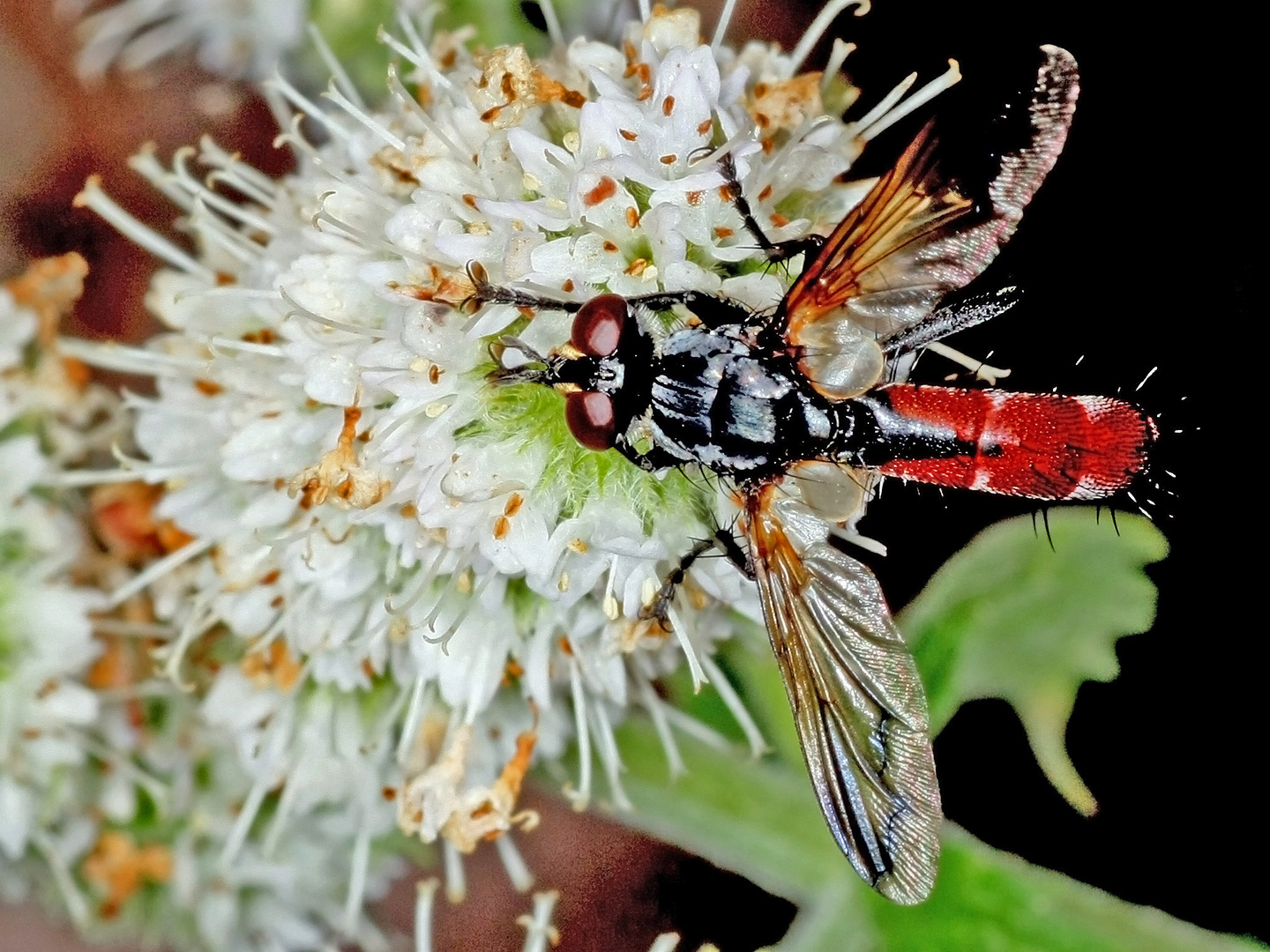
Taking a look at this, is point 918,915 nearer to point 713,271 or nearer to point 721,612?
point 721,612

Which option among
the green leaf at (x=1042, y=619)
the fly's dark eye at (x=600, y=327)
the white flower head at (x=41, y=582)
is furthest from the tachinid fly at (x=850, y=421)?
the white flower head at (x=41, y=582)

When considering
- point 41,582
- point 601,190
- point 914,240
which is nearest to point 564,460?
point 601,190

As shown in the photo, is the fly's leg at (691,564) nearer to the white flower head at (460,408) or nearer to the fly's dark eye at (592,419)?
the white flower head at (460,408)

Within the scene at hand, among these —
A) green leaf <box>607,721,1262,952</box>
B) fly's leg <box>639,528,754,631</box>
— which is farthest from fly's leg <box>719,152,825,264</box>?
green leaf <box>607,721,1262,952</box>

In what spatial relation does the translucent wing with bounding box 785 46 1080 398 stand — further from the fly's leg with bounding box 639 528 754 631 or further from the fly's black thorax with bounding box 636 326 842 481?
the fly's leg with bounding box 639 528 754 631

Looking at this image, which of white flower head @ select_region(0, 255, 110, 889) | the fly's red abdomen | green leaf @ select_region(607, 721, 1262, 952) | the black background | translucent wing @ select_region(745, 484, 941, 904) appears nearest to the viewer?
translucent wing @ select_region(745, 484, 941, 904)

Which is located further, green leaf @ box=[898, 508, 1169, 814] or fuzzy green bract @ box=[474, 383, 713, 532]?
green leaf @ box=[898, 508, 1169, 814]

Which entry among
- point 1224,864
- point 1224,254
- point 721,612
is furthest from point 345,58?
point 1224,864
